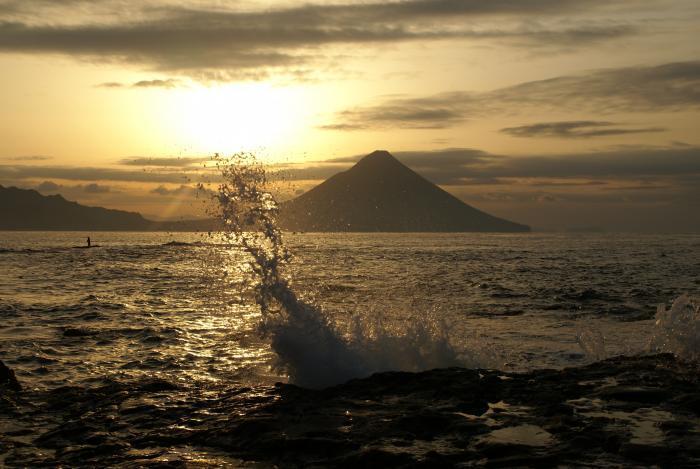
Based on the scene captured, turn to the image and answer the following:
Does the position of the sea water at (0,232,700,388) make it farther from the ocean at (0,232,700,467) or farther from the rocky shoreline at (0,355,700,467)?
the rocky shoreline at (0,355,700,467)

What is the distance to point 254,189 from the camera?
739 inches

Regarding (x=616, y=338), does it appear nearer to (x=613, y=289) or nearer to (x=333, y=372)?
(x=333, y=372)

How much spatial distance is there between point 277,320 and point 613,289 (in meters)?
24.3

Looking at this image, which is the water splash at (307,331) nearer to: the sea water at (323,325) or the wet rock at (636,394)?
the sea water at (323,325)

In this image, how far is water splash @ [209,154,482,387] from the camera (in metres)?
15.0

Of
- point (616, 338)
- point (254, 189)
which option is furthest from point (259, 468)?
point (616, 338)

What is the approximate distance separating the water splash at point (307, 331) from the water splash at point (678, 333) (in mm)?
4208

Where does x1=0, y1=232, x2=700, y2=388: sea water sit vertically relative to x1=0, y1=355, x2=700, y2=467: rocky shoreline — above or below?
below

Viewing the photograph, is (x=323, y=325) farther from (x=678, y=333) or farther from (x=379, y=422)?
(x=678, y=333)

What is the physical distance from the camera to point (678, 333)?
51.7ft

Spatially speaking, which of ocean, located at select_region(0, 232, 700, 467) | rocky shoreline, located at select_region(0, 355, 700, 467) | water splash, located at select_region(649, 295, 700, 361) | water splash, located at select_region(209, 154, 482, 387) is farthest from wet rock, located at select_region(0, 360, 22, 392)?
water splash, located at select_region(649, 295, 700, 361)

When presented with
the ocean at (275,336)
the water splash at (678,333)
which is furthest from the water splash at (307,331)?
the water splash at (678,333)

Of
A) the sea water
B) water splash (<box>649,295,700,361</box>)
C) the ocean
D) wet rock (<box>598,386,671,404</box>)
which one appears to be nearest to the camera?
wet rock (<box>598,386,671,404</box>)

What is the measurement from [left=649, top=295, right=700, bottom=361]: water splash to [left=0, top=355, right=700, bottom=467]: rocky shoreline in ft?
4.96
